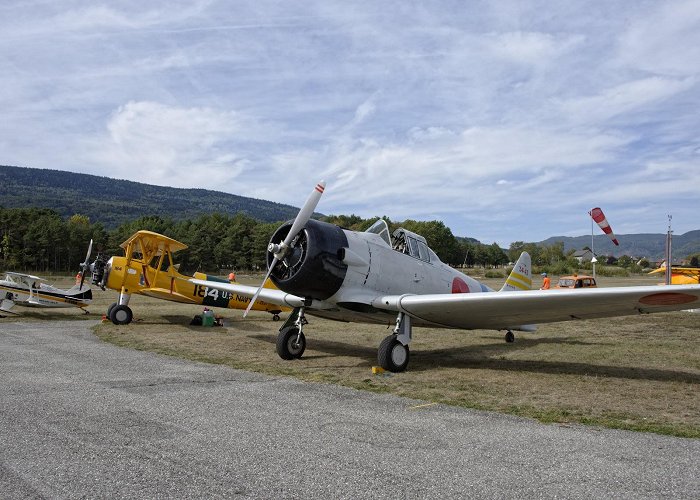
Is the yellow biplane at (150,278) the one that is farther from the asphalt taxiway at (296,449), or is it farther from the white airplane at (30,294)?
the asphalt taxiway at (296,449)

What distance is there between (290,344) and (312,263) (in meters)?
2.12

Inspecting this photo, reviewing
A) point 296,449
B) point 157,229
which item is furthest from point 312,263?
point 157,229

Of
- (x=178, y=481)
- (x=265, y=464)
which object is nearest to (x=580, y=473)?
(x=265, y=464)

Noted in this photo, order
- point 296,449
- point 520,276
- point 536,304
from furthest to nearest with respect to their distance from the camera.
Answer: point 520,276
point 536,304
point 296,449

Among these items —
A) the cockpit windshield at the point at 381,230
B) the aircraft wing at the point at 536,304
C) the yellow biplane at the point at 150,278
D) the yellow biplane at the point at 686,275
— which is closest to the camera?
the aircraft wing at the point at 536,304

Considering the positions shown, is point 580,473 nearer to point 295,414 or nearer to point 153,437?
point 295,414

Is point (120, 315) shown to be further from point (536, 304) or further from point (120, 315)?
point (536, 304)

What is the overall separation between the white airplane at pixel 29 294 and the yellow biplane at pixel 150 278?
172cm

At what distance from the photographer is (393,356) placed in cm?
876

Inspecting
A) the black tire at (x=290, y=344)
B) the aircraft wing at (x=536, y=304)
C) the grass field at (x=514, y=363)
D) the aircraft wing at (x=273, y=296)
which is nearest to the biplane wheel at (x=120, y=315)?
the grass field at (x=514, y=363)

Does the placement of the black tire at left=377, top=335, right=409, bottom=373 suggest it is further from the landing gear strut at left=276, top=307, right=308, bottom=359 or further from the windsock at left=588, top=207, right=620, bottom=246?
the windsock at left=588, top=207, right=620, bottom=246

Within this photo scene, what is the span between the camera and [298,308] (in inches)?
411

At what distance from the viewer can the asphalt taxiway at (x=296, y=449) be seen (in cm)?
352

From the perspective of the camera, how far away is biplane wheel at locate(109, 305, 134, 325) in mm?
16516
